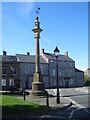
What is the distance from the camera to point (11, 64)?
187ft

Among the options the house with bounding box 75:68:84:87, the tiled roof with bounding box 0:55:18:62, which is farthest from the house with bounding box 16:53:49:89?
the house with bounding box 75:68:84:87

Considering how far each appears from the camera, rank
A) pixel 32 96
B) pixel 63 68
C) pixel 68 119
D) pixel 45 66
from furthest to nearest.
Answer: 1. pixel 63 68
2. pixel 45 66
3. pixel 32 96
4. pixel 68 119

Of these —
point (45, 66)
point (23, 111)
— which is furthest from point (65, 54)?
point (23, 111)

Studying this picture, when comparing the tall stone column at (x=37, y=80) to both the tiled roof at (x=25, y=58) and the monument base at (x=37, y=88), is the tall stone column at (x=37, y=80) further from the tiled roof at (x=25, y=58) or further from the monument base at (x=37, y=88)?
the tiled roof at (x=25, y=58)

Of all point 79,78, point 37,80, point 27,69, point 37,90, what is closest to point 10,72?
point 27,69

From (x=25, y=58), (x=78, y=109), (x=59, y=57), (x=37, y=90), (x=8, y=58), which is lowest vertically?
(x=78, y=109)

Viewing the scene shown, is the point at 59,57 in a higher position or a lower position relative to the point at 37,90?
higher

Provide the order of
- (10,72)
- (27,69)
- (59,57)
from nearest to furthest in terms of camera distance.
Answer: (10,72) → (27,69) → (59,57)

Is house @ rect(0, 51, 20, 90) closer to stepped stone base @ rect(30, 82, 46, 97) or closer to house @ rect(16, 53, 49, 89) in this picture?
house @ rect(16, 53, 49, 89)

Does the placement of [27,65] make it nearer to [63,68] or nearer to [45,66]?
[45,66]

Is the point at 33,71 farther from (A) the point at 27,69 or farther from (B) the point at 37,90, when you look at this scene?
(B) the point at 37,90

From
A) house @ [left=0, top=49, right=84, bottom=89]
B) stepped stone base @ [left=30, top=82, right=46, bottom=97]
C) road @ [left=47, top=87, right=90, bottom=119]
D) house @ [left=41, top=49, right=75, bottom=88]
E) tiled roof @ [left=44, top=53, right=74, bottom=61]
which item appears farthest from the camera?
tiled roof @ [left=44, top=53, right=74, bottom=61]

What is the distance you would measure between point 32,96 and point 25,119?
13.3m

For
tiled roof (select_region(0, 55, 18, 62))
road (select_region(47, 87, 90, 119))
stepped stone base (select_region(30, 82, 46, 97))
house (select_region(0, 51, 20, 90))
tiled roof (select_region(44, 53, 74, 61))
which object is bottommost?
road (select_region(47, 87, 90, 119))
